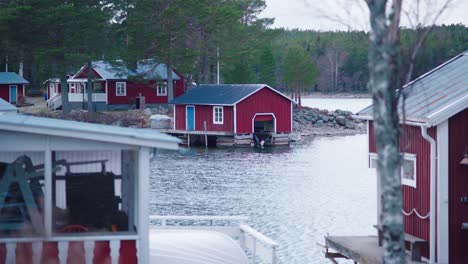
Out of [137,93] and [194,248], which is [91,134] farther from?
[137,93]

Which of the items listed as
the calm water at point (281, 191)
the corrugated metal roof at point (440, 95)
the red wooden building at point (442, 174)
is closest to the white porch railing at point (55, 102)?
the calm water at point (281, 191)

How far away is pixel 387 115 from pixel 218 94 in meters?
49.5

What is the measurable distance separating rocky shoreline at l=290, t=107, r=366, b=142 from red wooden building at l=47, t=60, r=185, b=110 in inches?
404

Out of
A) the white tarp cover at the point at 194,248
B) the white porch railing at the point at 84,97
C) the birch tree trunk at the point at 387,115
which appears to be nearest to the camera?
the birch tree trunk at the point at 387,115

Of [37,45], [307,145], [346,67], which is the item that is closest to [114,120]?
[37,45]

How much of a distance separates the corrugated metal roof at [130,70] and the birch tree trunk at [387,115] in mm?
56748

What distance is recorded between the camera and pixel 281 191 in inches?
1452

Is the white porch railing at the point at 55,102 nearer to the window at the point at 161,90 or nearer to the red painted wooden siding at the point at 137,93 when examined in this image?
the red painted wooden siding at the point at 137,93

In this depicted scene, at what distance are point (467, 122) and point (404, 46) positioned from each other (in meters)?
4.94

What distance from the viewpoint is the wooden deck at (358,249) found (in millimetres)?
15547

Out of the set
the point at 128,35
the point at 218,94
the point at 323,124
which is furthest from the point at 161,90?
the point at 323,124

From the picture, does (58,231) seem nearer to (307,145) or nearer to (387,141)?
(387,141)

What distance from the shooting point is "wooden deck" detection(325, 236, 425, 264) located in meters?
15.5

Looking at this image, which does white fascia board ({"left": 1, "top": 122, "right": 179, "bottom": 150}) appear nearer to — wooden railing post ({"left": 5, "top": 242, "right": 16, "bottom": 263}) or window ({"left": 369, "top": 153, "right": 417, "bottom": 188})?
wooden railing post ({"left": 5, "top": 242, "right": 16, "bottom": 263})
